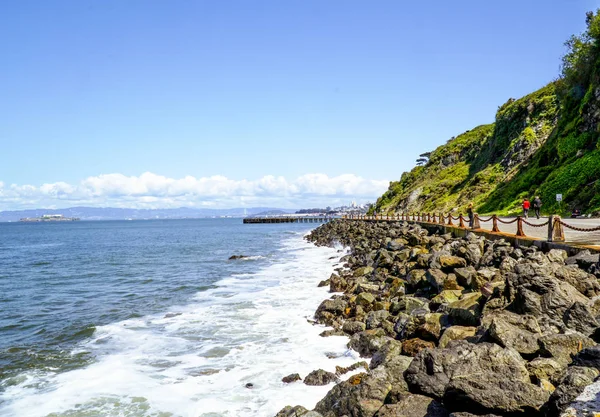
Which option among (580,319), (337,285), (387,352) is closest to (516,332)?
(580,319)

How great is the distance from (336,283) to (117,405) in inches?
463

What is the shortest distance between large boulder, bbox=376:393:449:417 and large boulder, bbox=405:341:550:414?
5.9 inches

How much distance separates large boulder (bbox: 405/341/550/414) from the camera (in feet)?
17.8

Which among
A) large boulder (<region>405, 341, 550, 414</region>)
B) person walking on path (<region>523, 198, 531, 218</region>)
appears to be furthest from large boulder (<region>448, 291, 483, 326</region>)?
person walking on path (<region>523, 198, 531, 218</region>)

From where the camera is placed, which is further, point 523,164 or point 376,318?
point 523,164

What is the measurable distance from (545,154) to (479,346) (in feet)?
125

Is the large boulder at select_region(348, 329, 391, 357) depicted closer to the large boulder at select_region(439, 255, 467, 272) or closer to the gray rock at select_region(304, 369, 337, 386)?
the gray rock at select_region(304, 369, 337, 386)

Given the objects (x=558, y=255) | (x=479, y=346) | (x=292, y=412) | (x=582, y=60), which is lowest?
(x=292, y=412)

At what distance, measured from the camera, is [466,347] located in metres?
6.72

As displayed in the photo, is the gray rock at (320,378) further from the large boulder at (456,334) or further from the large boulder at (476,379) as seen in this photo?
the large boulder at (476,379)

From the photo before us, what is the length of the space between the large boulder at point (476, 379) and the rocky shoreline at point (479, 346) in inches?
0.5

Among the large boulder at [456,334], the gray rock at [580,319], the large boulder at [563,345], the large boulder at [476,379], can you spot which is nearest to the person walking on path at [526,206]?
the large boulder at [456,334]

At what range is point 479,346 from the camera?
6629 mm

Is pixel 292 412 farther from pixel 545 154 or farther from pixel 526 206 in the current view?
pixel 545 154
